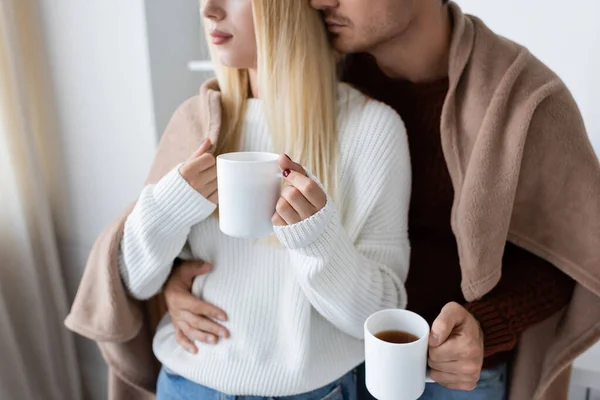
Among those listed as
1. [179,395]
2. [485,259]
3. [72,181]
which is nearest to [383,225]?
[485,259]

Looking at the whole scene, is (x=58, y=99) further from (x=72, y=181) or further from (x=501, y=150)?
(x=501, y=150)

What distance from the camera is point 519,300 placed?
0.94m

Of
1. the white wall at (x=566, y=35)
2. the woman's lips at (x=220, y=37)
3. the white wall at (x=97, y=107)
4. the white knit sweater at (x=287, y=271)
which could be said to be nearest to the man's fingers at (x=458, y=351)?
the white knit sweater at (x=287, y=271)

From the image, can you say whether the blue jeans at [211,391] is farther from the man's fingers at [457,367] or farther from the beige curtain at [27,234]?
the beige curtain at [27,234]

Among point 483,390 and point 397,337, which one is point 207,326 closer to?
point 397,337

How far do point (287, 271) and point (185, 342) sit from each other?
0.72 ft

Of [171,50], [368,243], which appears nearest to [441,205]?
[368,243]

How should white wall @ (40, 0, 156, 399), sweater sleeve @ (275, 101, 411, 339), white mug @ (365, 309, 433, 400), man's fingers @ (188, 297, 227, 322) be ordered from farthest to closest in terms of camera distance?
white wall @ (40, 0, 156, 399) → man's fingers @ (188, 297, 227, 322) → sweater sleeve @ (275, 101, 411, 339) → white mug @ (365, 309, 433, 400)

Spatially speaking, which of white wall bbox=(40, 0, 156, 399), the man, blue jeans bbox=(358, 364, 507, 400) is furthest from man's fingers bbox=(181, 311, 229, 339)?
white wall bbox=(40, 0, 156, 399)

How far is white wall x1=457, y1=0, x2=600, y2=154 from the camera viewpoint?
1229 millimetres

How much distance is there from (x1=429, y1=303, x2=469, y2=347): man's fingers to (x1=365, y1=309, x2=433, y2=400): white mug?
0.04 m

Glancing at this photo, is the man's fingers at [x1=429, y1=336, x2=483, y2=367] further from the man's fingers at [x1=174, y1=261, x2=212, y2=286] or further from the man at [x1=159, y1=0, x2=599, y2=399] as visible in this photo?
the man's fingers at [x1=174, y1=261, x2=212, y2=286]

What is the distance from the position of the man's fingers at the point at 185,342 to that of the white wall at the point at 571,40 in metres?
0.90

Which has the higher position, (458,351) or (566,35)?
(566,35)
